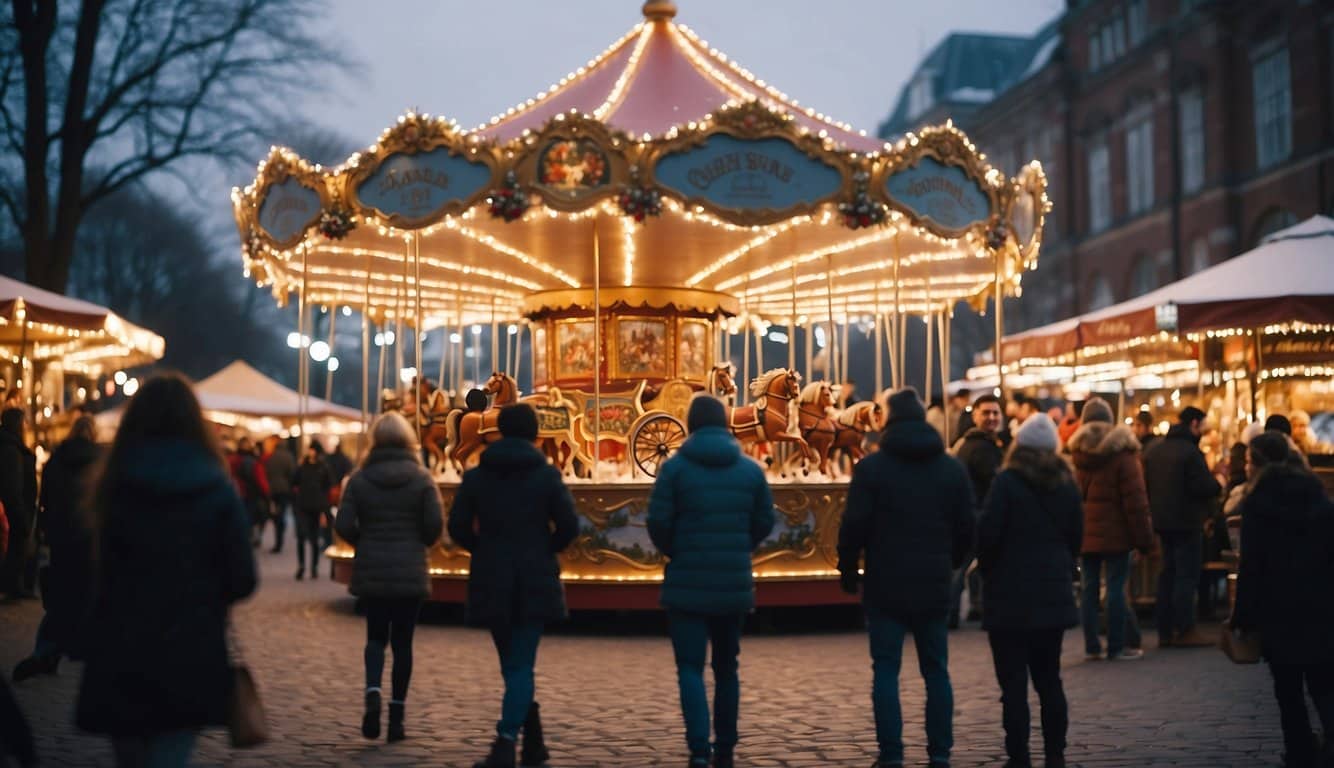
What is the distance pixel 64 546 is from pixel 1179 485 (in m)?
7.92

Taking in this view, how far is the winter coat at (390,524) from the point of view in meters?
8.37

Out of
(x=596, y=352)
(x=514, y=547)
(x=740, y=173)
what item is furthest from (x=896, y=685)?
(x=596, y=352)

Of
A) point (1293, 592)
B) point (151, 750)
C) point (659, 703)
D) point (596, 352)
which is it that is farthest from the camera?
point (596, 352)

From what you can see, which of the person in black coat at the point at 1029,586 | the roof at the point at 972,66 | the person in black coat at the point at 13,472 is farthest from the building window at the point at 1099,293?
the person in black coat at the point at 1029,586

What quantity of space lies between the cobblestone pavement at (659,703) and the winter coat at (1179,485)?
0.99 metres

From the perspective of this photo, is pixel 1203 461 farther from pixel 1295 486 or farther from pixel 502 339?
pixel 502 339

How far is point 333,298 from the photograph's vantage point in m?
21.8

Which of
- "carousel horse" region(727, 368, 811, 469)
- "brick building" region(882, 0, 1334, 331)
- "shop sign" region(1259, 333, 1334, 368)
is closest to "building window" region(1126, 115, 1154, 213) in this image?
"brick building" region(882, 0, 1334, 331)

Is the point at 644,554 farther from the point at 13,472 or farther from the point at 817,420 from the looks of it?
the point at 13,472

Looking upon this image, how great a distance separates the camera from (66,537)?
930 centimetres

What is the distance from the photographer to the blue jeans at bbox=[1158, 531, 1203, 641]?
12375mm

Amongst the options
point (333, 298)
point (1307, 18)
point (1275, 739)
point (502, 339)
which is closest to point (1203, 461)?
point (1275, 739)

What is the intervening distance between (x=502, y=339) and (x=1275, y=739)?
53.7 m

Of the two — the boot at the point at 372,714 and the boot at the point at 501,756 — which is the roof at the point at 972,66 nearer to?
the boot at the point at 372,714
